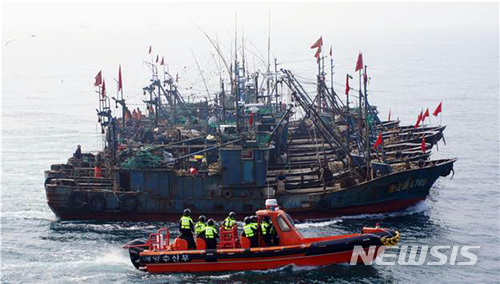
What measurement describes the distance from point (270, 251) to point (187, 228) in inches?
172

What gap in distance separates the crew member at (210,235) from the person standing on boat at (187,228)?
0.91m

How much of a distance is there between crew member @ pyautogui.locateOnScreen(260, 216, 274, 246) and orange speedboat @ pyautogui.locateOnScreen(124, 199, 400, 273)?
0.85 feet

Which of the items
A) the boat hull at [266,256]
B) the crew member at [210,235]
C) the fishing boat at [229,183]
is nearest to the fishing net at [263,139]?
the fishing boat at [229,183]

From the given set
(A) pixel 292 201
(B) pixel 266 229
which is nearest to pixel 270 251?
(B) pixel 266 229

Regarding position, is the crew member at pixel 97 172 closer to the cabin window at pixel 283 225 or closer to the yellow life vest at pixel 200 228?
the yellow life vest at pixel 200 228

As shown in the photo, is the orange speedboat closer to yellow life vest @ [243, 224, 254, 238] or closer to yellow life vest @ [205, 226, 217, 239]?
yellow life vest @ [243, 224, 254, 238]

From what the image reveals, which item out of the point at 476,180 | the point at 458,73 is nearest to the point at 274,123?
the point at 476,180

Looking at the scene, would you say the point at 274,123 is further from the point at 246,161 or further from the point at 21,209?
the point at 21,209

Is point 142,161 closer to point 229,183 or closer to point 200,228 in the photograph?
point 229,183

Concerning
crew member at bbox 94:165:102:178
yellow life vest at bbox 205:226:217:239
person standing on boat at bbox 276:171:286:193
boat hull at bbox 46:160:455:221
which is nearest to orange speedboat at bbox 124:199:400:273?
yellow life vest at bbox 205:226:217:239

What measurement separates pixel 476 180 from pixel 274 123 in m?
18.6

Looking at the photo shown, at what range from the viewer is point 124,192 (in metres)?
55.7

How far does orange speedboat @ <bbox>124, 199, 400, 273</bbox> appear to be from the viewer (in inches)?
1623

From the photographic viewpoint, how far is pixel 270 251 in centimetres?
4116
